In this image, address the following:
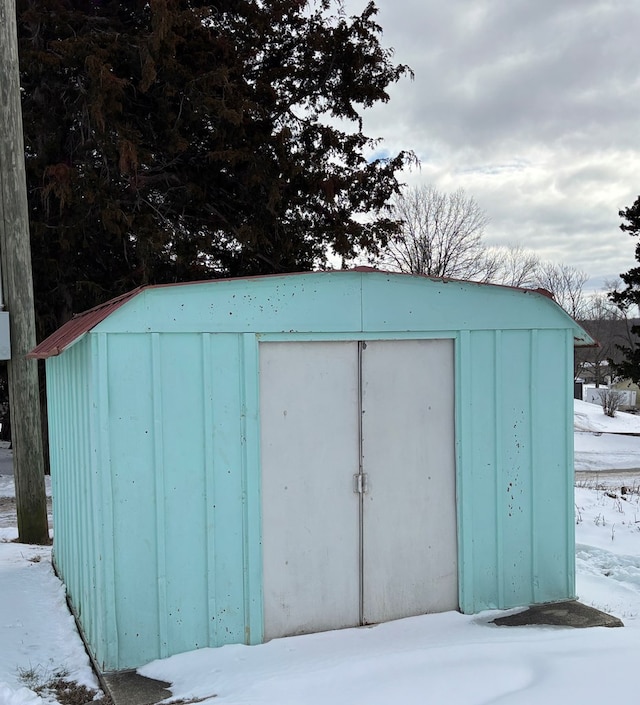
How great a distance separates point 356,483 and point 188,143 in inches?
351

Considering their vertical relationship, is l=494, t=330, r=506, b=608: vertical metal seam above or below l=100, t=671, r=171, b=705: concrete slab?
above

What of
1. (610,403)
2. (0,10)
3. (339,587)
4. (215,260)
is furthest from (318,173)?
(610,403)

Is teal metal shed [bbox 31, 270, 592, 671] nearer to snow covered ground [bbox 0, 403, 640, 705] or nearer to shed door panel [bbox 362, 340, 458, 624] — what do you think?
shed door panel [bbox 362, 340, 458, 624]

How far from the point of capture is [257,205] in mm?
12852

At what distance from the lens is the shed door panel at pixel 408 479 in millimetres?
4582

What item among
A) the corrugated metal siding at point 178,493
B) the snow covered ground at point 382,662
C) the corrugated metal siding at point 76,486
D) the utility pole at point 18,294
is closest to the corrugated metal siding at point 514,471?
the snow covered ground at point 382,662

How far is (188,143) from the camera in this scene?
11727 millimetres

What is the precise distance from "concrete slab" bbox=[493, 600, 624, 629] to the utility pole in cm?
536

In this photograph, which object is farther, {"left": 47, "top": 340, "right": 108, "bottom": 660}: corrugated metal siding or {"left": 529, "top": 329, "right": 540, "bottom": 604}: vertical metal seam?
{"left": 529, "top": 329, "right": 540, "bottom": 604}: vertical metal seam

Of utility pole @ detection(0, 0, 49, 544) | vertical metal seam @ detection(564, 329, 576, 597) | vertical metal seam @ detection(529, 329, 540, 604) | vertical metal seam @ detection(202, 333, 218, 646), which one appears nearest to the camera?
vertical metal seam @ detection(202, 333, 218, 646)

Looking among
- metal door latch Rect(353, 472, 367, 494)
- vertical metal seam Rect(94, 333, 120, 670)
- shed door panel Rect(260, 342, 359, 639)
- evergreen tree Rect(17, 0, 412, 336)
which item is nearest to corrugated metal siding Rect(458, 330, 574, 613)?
metal door latch Rect(353, 472, 367, 494)

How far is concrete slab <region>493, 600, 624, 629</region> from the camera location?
458cm

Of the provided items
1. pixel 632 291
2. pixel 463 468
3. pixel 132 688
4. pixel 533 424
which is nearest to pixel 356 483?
pixel 463 468

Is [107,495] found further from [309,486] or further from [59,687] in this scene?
[309,486]
